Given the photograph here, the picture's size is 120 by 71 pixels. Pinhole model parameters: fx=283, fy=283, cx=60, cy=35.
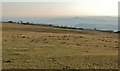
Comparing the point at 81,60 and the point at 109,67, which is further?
the point at 81,60

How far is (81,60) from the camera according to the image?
73.9 ft

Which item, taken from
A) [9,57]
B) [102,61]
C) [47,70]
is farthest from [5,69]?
[102,61]

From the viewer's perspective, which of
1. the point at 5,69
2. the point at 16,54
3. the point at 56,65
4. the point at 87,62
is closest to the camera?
the point at 5,69

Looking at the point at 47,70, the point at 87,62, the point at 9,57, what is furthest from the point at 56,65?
the point at 9,57

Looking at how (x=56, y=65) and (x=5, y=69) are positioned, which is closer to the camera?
(x=5, y=69)

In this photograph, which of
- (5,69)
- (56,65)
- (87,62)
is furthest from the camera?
(87,62)

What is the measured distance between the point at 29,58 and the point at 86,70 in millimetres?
5280

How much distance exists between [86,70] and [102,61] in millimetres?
3893

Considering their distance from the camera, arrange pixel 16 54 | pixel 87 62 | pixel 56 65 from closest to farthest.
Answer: pixel 56 65 < pixel 87 62 < pixel 16 54

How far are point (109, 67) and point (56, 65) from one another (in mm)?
3911

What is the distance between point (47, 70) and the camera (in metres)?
18.6

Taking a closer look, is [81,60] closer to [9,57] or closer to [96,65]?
[96,65]

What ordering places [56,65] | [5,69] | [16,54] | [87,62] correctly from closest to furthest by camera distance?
1. [5,69]
2. [56,65]
3. [87,62]
4. [16,54]

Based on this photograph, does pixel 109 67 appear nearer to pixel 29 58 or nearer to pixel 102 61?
pixel 102 61
